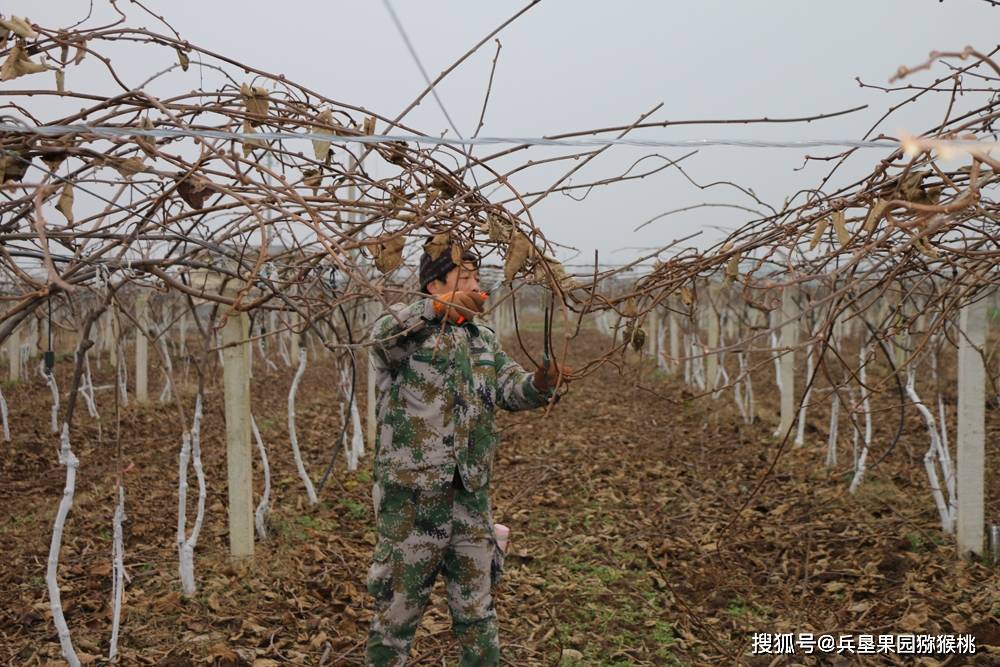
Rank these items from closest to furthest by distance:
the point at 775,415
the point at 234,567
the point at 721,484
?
the point at 234,567 → the point at 721,484 → the point at 775,415

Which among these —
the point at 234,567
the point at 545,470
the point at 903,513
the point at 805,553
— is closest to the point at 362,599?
the point at 234,567

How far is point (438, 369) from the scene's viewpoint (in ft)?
8.22

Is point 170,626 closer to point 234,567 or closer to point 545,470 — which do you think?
point 234,567

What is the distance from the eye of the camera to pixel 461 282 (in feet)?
7.61

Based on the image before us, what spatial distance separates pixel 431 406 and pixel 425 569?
516 millimetres

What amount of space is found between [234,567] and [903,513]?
4021mm

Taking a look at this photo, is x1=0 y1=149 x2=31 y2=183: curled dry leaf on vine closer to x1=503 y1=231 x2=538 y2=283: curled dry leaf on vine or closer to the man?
x1=503 y1=231 x2=538 y2=283: curled dry leaf on vine

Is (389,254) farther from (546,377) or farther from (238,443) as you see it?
(238,443)

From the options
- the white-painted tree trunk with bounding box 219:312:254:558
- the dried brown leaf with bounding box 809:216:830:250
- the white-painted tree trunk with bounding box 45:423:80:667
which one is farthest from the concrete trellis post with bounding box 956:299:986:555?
the white-painted tree trunk with bounding box 45:423:80:667

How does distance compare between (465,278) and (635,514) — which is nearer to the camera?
(465,278)

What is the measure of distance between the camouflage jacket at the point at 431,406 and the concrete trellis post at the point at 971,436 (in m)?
2.61

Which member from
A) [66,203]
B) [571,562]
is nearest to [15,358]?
[571,562]

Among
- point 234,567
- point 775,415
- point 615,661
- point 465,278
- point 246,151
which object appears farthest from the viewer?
point 775,415

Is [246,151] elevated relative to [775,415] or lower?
elevated
